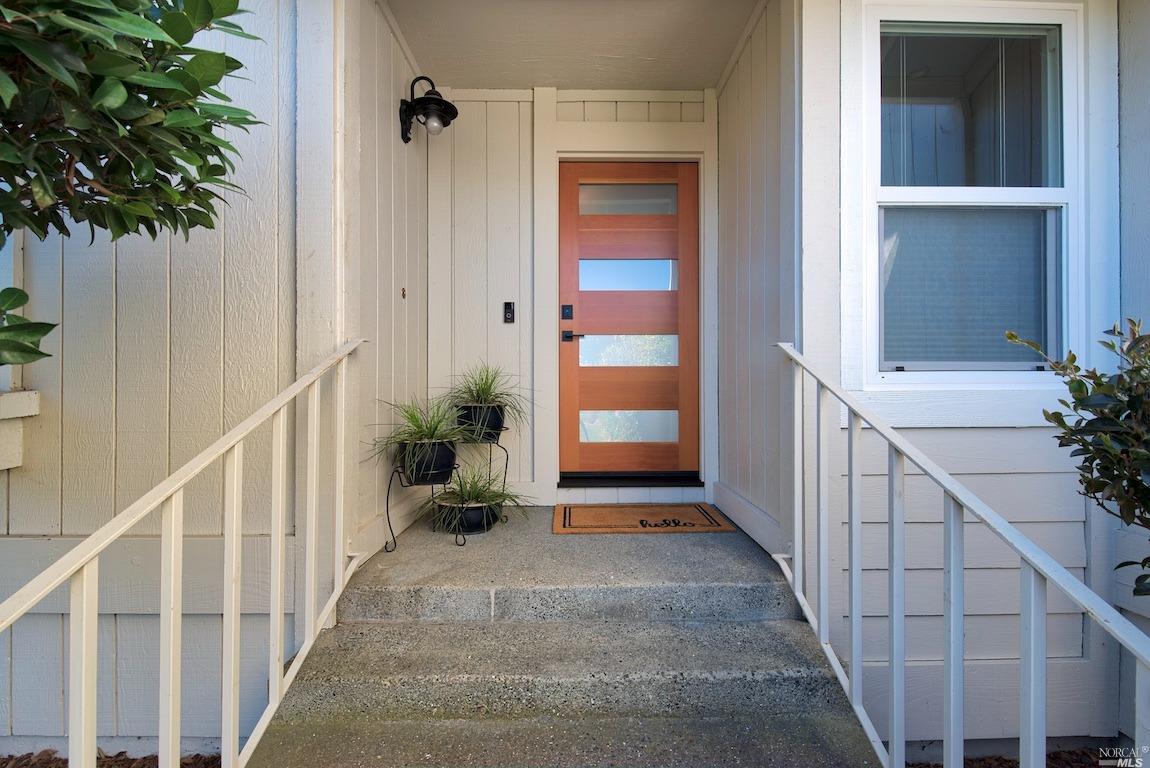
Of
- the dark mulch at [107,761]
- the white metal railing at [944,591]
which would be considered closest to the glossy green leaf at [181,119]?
the white metal railing at [944,591]

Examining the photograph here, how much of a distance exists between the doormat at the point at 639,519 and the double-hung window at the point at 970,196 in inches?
36.6

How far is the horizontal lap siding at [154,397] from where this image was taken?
1.55 metres

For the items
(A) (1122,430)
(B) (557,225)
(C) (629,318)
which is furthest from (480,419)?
(A) (1122,430)

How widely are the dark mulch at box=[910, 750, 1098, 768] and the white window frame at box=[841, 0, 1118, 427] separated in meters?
1.10

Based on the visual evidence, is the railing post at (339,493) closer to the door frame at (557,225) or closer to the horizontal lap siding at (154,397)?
the horizontal lap siding at (154,397)

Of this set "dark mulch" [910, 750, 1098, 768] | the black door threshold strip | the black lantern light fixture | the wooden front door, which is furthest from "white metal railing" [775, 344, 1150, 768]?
the black lantern light fixture

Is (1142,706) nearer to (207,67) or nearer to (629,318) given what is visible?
(207,67)

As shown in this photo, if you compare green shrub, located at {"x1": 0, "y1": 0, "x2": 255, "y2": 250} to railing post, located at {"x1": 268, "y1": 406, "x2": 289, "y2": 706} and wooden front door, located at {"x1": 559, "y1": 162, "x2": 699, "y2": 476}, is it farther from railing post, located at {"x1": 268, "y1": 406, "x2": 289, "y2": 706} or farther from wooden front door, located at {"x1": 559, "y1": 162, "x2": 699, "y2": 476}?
wooden front door, located at {"x1": 559, "y1": 162, "x2": 699, "y2": 476}

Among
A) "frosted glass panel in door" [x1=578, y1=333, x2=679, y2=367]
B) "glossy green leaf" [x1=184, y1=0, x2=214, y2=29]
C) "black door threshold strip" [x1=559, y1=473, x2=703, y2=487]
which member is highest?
"glossy green leaf" [x1=184, y1=0, x2=214, y2=29]

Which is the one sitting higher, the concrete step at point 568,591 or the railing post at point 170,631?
the railing post at point 170,631

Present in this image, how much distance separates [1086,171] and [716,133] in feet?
4.65

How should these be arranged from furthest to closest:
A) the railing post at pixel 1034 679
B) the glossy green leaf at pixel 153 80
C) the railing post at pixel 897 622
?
the railing post at pixel 897 622
the railing post at pixel 1034 679
the glossy green leaf at pixel 153 80

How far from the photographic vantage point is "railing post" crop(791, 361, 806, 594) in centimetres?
158

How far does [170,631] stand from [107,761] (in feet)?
3.77
